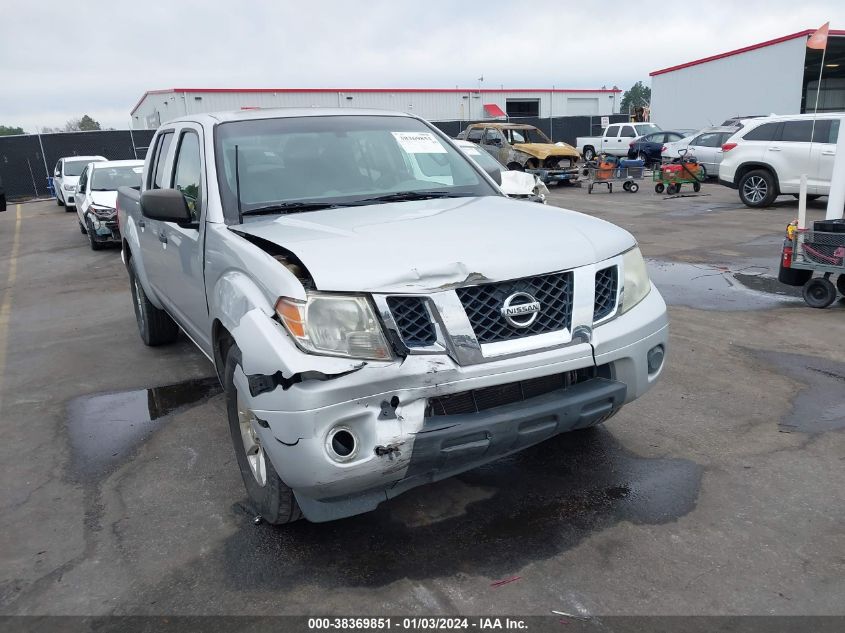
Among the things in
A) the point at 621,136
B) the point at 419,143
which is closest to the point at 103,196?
the point at 419,143

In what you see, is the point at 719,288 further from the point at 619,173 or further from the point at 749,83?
the point at 749,83

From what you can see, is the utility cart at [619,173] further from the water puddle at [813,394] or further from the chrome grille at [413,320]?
the chrome grille at [413,320]

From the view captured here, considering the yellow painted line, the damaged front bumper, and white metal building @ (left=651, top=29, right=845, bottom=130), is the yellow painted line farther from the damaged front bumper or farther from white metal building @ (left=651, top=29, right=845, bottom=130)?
white metal building @ (left=651, top=29, right=845, bottom=130)

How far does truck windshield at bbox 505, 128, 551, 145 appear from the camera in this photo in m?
22.0

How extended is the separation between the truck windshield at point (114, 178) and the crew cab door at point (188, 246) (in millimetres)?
9667

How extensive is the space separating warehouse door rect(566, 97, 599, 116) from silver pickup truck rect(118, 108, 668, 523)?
50220 mm

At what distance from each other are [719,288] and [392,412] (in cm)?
628

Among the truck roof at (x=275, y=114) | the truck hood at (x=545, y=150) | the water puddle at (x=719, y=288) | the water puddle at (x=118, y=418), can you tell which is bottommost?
the water puddle at (x=719, y=288)

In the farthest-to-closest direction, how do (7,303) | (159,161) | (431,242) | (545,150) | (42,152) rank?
1. (42,152)
2. (545,150)
3. (7,303)
4. (159,161)
5. (431,242)

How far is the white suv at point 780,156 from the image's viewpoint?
1320 cm

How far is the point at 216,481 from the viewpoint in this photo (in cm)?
378

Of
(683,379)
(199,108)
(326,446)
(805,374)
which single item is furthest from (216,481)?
(199,108)

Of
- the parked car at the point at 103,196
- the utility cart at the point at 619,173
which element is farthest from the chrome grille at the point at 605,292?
the utility cart at the point at 619,173

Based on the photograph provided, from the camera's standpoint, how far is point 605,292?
3.09m
